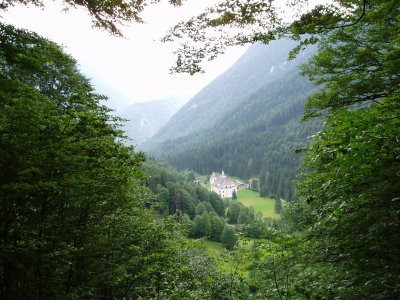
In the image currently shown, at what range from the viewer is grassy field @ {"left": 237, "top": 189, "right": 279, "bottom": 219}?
285 ft

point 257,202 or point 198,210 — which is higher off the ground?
point 198,210

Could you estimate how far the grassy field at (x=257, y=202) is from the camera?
8696 cm

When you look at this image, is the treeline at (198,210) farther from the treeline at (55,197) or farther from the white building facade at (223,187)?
the white building facade at (223,187)

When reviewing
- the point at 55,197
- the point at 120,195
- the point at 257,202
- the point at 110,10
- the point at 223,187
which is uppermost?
the point at 110,10

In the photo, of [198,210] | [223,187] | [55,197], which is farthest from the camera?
[223,187]

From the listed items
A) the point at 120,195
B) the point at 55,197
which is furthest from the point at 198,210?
the point at 55,197

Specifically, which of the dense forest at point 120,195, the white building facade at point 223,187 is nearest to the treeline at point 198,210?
the dense forest at point 120,195

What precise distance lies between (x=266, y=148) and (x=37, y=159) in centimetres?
18813

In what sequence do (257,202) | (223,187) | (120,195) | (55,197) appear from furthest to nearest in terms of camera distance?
1. (223,187)
2. (257,202)
3. (120,195)
4. (55,197)

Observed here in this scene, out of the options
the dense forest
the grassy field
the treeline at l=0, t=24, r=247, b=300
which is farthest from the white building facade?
the treeline at l=0, t=24, r=247, b=300

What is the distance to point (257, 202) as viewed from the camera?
10531cm

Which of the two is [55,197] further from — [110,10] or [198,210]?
[198,210]

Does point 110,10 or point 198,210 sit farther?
point 198,210

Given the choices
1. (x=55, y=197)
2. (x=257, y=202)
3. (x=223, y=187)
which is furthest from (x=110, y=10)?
(x=223, y=187)
